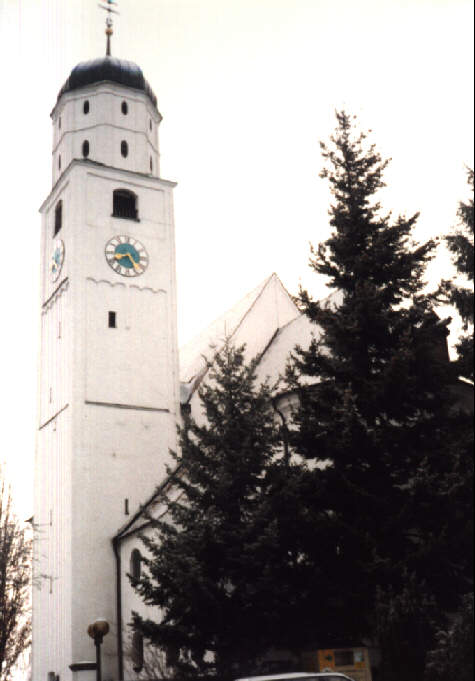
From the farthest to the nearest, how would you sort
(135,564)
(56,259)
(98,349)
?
1. (56,259)
2. (98,349)
3. (135,564)

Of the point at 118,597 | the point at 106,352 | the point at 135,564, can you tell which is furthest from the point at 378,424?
the point at 106,352

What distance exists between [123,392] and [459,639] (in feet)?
63.5

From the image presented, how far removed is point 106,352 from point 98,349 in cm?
30

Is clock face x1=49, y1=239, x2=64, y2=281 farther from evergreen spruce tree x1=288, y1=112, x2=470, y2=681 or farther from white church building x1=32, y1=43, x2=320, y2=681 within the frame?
evergreen spruce tree x1=288, y1=112, x2=470, y2=681

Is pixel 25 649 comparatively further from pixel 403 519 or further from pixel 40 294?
pixel 403 519

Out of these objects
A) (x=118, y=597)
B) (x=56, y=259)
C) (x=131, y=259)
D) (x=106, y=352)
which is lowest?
(x=118, y=597)

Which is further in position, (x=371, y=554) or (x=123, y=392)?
(x=123, y=392)

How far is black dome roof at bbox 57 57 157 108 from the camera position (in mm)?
33438

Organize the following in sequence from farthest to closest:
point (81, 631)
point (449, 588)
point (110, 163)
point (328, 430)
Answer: point (110, 163) → point (81, 631) → point (328, 430) → point (449, 588)

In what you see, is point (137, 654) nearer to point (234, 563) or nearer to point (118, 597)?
point (118, 597)

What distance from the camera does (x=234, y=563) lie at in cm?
1650

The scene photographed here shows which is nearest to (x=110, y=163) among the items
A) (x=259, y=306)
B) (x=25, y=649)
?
(x=259, y=306)

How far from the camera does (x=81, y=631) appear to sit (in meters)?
26.3

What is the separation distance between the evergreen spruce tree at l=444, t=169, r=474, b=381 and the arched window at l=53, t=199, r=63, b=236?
21077mm
